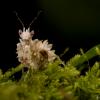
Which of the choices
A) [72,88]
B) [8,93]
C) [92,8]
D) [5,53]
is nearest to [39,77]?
[72,88]

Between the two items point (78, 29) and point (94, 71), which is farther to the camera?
point (78, 29)

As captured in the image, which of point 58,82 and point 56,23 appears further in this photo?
point 56,23

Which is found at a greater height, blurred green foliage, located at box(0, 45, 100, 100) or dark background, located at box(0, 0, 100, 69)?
dark background, located at box(0, 0, 100, 69)

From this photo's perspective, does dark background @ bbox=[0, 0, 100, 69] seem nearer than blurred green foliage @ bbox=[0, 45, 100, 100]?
No

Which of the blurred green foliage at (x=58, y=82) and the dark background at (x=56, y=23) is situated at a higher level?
the dark background at (x=56, y=23)

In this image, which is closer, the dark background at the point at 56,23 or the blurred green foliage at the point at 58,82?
the blurred green foliage at the point at 58,82

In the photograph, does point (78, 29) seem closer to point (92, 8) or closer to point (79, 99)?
point (92, 8)

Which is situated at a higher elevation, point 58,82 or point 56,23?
point 56,23

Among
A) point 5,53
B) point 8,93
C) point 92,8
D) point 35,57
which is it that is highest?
point 92,8
